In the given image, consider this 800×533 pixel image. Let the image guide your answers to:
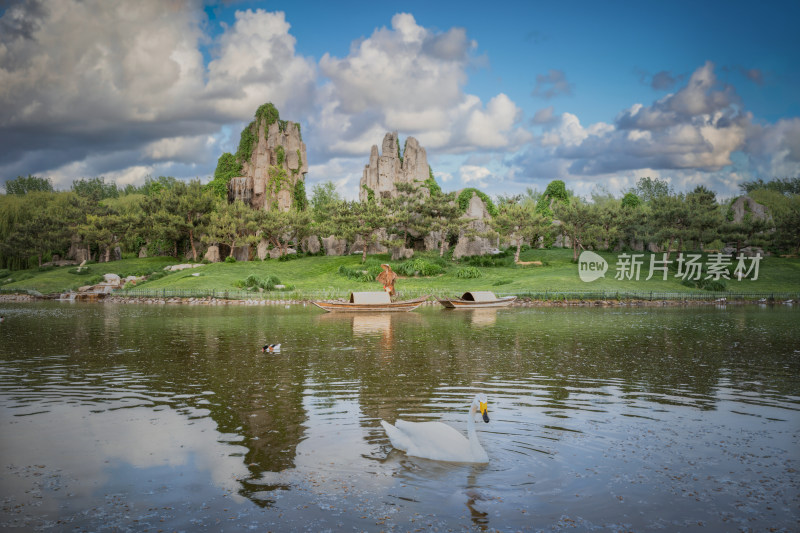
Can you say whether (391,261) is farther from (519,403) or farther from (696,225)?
(519,403)

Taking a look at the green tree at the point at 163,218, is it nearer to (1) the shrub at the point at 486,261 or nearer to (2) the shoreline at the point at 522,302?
(2) the shoreline at the point at 522,302

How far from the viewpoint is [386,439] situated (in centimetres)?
1127

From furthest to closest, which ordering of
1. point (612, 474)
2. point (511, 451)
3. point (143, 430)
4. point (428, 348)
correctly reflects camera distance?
1. point (428, 348)
2. point (143, 430)
3. point (511, 451)
4. point (612, 474)

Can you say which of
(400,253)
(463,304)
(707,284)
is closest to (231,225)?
(400,253)

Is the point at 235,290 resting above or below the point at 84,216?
below

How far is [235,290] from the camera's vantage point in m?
57.1

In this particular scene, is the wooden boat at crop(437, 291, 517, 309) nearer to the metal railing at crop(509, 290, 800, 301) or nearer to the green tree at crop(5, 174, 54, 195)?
the metal railing at crop(509, 290, 800, 301)

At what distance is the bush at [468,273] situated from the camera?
62406mm

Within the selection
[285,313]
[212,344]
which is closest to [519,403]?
[212,344]

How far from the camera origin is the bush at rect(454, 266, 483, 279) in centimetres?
6241

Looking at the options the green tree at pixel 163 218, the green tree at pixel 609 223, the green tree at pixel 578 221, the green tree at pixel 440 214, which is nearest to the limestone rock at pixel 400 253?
the green tree at pixel 440 214

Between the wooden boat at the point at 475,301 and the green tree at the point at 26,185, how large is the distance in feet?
367

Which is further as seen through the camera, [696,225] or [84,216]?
[84,216]

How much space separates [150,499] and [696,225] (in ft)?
213
